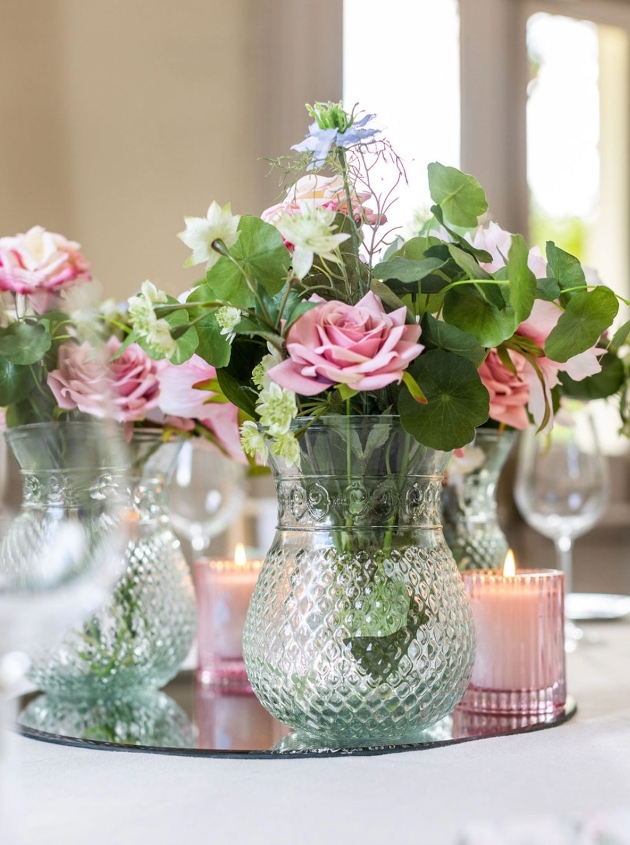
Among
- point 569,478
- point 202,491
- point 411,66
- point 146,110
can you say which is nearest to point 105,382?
point 569,478

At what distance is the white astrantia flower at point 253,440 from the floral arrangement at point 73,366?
0.22 ft

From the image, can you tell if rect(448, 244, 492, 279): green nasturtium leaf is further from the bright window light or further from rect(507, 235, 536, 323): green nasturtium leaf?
the bright window light

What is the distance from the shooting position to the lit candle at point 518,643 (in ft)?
2.07

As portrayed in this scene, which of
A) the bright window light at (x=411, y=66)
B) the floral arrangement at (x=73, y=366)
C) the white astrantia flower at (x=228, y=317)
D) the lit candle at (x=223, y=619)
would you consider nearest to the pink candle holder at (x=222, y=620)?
the lit candle at (x=223, y=619)

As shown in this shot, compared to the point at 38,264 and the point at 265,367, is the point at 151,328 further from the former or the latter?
the point at 38,264

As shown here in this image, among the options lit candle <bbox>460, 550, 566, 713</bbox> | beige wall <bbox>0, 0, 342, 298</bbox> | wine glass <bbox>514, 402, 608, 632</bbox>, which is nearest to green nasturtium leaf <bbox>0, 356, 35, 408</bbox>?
lit candle <bbox>460, 550, 566, 713</bbox>

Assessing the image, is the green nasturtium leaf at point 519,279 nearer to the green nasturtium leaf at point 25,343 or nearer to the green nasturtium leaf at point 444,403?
the green nasturtium leaf at point 444,403

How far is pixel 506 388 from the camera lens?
66cm

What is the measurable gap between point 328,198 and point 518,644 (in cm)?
31

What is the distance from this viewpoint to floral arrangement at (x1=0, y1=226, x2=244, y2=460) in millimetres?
467

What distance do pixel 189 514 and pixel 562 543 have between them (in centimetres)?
50

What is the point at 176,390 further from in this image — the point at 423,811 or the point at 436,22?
the point at 436,22

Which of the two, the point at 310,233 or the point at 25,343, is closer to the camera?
the point at 310,233

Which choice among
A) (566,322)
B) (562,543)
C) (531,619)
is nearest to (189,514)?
(562,543)
